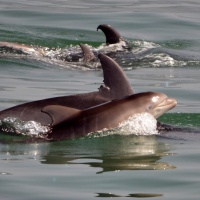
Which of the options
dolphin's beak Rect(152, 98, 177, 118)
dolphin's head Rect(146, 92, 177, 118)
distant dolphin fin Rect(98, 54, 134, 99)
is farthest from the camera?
distant dolphin fin Rect(98, 54, 134, 99)

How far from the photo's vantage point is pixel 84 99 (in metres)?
12.1

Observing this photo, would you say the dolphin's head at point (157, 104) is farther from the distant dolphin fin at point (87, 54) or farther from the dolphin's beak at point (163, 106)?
the distant dolphin fin at point (87, 54)

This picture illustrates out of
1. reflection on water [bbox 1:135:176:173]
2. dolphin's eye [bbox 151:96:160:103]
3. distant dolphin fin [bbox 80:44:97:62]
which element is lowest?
reflection on water [bbox 1:135:176:173]

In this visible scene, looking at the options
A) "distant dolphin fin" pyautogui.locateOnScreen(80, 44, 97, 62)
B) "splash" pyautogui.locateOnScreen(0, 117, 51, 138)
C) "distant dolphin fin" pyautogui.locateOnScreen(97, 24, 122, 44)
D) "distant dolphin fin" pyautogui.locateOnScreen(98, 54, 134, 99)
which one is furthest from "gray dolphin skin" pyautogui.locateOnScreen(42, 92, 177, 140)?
"distant dolphin fin" pyautogui.locateOnScreen(97, 24, 122, 44)

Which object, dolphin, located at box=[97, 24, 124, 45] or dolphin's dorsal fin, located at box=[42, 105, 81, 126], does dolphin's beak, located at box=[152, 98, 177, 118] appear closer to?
dolphin's dorsal fin, located at box=[42, 105, 81, 126]

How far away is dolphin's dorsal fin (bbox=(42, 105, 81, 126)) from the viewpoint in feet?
35.3

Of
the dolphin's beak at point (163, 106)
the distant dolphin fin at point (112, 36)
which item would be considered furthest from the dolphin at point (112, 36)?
the dolphin's beak at point (163, 106)

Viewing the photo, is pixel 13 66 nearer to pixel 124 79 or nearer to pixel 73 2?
pixel 124 79

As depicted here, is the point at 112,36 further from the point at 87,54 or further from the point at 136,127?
the point at 136,127

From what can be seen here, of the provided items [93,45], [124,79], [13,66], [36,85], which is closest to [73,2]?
[93,45]

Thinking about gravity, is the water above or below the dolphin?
below

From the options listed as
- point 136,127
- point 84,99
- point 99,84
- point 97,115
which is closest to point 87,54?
point 99,84

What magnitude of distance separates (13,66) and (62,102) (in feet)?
21.5

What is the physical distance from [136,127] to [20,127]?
144 centimetres
